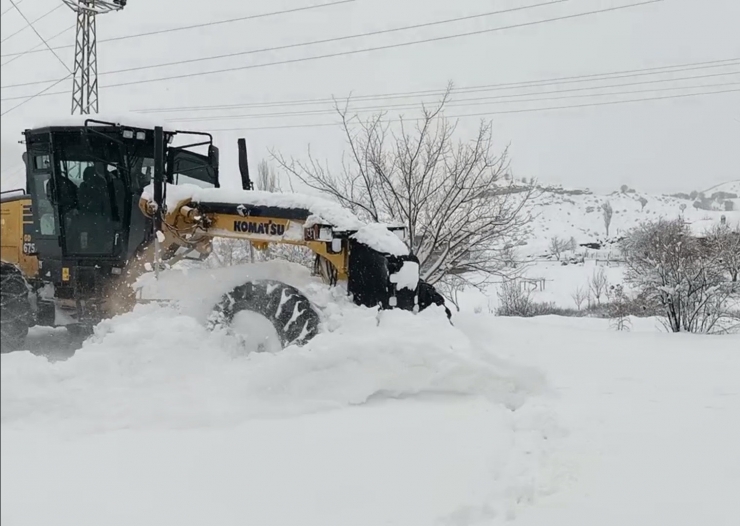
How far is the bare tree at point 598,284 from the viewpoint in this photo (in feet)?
88.5

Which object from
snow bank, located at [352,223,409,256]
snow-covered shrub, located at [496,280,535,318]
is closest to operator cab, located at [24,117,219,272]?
snow bank, located at [352,223,409,256]

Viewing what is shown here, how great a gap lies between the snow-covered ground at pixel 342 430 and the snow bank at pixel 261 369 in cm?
2

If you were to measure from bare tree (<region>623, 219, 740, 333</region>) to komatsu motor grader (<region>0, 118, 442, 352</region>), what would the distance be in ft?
41.8

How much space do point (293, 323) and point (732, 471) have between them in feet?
10.5

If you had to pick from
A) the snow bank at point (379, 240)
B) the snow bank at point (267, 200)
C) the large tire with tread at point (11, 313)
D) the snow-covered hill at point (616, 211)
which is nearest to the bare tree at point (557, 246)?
the snow-covered hill at point (616, 211)

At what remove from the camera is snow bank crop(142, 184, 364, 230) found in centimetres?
559

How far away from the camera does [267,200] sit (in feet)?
18.8

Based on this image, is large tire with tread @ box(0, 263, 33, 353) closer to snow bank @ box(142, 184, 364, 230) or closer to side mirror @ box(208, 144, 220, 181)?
snow bank @ box(142, 184, 364, 230)

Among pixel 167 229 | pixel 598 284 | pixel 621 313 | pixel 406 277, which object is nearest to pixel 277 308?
pixel 406 277

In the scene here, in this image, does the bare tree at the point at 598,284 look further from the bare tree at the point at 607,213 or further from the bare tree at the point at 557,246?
the bare tree at the point at 607,213

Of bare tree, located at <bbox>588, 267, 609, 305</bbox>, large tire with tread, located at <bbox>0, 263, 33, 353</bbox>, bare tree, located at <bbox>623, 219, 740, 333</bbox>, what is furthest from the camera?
bare tree, located at <bbox>588, 267, 609, 305</bbox>

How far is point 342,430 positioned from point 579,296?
2645 centimetres

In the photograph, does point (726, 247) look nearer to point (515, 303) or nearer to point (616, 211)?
point (515, 303)

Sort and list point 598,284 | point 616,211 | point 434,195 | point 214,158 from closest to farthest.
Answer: point 214,158 → point 434,195 → point 598,284 → point 616,211
